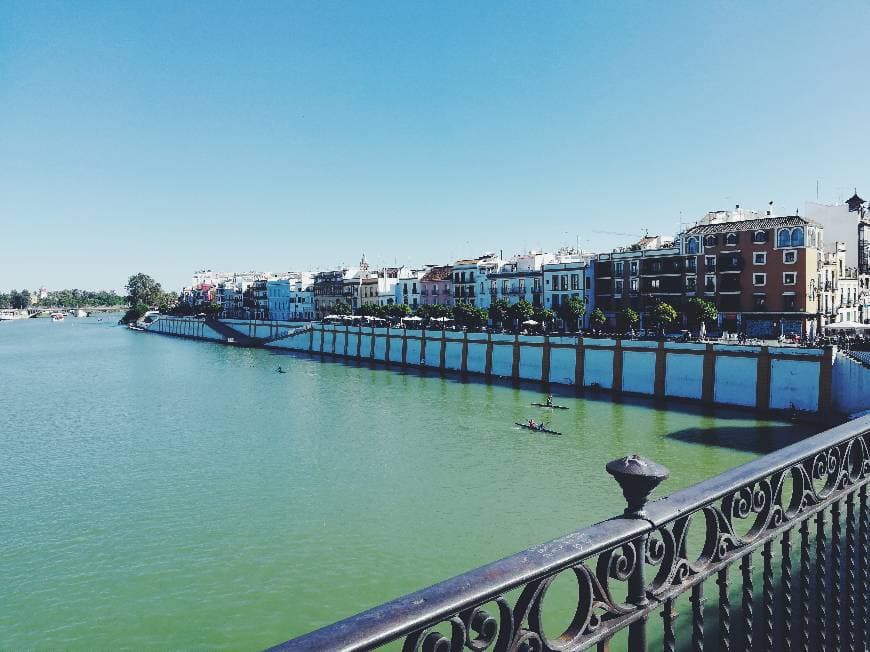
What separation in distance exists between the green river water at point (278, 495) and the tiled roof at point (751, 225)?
21.1 meters

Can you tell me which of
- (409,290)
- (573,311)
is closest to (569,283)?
(573,311)

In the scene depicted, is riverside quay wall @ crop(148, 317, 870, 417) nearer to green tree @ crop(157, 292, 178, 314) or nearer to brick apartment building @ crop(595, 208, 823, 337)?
brick apartment building @ crop(595, 208, 823, 337)

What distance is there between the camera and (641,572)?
8.04 ft

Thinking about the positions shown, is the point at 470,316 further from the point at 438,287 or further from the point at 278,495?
the point at 278,495

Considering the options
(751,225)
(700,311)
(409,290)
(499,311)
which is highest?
(751,225)

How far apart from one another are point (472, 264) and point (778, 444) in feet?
173

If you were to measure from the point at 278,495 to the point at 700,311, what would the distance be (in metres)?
38.4

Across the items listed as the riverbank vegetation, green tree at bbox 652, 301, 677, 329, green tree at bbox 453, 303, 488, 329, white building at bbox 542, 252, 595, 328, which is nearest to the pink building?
green tree at bbox 453, 303, 488, 329

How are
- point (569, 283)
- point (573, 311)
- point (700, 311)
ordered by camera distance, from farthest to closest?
point (569, 283)
point (573, 311)
point (700, 311)

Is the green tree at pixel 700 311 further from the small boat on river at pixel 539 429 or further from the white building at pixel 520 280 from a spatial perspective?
the small boat on river at pixel 539 429

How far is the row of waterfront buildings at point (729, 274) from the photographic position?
50.9 m

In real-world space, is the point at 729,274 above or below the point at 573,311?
above

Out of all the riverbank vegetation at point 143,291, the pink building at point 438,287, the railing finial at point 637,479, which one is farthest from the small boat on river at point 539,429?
the riverbank vegetation at point 143,291

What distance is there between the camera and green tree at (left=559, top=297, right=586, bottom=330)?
199 feet
